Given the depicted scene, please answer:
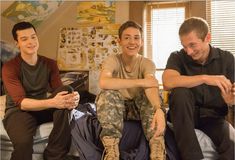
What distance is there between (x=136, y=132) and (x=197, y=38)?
1.86 feet

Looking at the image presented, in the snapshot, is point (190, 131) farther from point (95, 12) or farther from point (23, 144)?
point (95, 12)

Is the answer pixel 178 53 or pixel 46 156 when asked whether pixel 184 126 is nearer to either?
pixel 178 53

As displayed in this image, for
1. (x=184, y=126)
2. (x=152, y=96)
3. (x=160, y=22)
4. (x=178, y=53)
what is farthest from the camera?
(x=160, y=22)

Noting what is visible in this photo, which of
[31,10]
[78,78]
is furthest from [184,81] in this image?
[31,10]

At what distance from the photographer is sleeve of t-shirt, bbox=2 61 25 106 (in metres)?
1.79

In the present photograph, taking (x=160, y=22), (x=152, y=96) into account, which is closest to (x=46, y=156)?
(x=152, y=96)

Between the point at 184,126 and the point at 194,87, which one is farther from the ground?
the point at 194,87

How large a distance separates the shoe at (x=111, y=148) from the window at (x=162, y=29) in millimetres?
1493

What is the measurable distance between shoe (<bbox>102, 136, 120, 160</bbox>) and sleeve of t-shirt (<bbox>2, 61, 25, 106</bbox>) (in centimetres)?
55

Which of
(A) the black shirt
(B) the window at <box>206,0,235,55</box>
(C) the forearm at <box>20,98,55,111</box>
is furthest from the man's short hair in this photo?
(B) the window at <box>206,0,235,55</box>

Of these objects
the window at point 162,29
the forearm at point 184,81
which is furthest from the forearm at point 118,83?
the window at point 162,29

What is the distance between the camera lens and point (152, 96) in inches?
64.7

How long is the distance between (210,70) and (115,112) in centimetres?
56

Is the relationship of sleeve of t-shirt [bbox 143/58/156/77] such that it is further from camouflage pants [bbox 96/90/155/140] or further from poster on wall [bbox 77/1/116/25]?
poster on wall [bbox 77/1/116/25]
